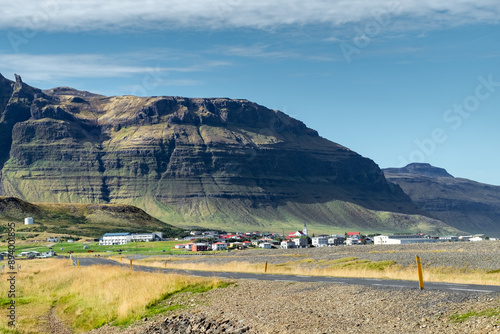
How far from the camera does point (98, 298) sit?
138 feet

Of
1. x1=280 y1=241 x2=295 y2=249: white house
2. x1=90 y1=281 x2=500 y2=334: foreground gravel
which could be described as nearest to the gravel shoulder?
x1=90 y1=281 x2=500 y2=334: foreground gravel

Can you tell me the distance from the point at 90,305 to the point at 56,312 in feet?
15.4

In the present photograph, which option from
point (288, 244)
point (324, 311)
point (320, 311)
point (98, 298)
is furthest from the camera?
point (288, 244)

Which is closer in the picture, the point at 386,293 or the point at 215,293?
the point at 386,293

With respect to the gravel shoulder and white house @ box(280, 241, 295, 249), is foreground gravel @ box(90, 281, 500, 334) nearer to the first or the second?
the gravel shoulder

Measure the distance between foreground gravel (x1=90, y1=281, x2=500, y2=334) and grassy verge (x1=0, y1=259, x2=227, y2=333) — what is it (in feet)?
9.42

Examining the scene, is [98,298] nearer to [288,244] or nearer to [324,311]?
[324,311]

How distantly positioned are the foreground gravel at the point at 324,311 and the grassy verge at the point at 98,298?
2.87 m

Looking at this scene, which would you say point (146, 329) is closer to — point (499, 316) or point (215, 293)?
point (215, 293)

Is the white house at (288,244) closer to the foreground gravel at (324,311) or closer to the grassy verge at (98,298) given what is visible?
the grassy verge at (98,298)

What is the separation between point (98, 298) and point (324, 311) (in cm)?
2262

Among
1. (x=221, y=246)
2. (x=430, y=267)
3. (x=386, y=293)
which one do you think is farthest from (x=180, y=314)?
(x=221, y=246)

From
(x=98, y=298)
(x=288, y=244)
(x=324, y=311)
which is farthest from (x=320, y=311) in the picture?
(x=288, y=244)

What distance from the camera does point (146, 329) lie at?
30.0 m
